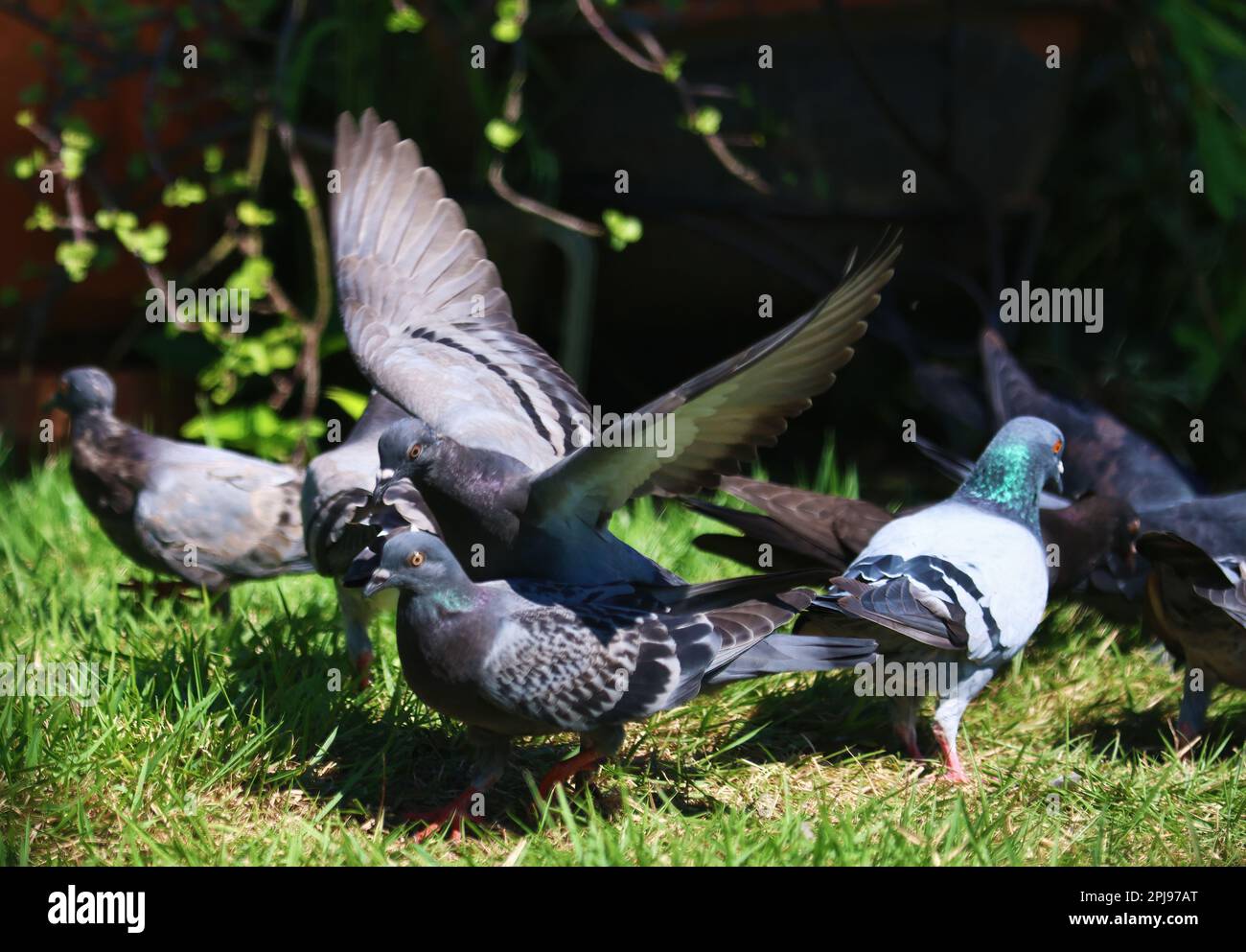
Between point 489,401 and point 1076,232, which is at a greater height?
point 1076,232

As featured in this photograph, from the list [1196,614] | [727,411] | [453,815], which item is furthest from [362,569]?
[1196,614]

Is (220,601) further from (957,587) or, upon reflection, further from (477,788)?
(957,587)

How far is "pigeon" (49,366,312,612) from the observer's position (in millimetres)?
3959

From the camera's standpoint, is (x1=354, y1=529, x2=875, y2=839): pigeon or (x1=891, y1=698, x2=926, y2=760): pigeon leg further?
(x1=891, y1=698, x2=926, y2=760): pigeon leg

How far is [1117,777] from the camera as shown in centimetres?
326

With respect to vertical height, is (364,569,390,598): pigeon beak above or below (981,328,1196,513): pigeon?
below

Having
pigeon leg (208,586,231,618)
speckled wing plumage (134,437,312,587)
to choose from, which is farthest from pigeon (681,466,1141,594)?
pigeon leg (208,586,231,618)

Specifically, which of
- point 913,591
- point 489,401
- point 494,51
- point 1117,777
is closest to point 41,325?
point 494,51

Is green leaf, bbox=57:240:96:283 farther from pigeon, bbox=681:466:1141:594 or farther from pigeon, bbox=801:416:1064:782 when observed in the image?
pigeon, bbox=801:416:1064:782

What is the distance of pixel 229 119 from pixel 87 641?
2.82m

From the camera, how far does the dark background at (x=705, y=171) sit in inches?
207

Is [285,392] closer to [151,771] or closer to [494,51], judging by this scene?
[494,51]

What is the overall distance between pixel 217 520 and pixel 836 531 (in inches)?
74.0

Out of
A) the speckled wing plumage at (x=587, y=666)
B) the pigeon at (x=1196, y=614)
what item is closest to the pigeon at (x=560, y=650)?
the speckled wing plumage at (x=587, y=666)
